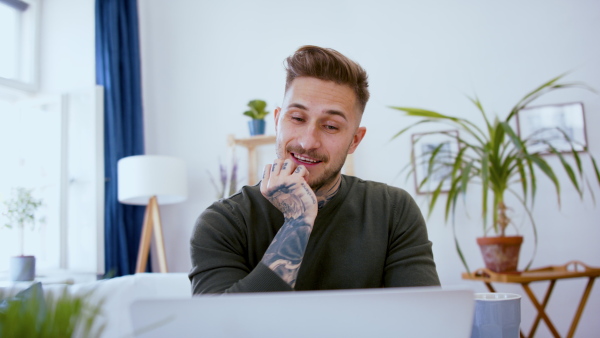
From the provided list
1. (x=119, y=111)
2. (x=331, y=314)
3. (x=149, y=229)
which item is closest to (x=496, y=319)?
(x=331, y=314)

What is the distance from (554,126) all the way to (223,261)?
2.62 metres

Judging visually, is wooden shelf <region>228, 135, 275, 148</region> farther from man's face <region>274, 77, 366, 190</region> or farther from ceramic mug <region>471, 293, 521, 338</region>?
ceramic mug <region>471, 293, 521, 338</region>

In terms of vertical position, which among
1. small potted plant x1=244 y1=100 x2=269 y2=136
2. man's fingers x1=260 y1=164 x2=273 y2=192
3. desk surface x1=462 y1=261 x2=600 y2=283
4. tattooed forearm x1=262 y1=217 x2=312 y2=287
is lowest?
desk surface x1=462 y1=261 x2=600 y2=283

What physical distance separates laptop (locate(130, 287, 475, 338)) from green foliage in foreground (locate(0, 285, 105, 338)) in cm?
9

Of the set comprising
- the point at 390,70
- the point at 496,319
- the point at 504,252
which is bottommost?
the point at 504,252

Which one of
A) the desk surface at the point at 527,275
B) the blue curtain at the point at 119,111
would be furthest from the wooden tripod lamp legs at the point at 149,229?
the desk surface at the point at 527,275

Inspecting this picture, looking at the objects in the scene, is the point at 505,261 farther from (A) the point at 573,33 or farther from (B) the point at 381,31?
(B) the point at 381,31

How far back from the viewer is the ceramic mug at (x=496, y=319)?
2.42 ft

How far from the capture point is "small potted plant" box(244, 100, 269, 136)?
3.48m

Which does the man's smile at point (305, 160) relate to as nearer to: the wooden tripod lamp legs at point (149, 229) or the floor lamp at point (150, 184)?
the floor lamp at point (150, 184)

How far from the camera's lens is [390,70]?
3.53 meters

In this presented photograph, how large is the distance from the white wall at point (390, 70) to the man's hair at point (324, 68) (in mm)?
1776

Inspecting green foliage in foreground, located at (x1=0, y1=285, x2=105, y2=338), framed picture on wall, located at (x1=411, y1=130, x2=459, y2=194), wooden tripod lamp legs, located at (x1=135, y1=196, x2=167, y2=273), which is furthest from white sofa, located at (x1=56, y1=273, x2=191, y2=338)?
framed picture on wall, located at (x1=411, y1=130, x2=459, y2=194)

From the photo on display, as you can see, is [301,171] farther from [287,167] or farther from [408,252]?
[408,252]
